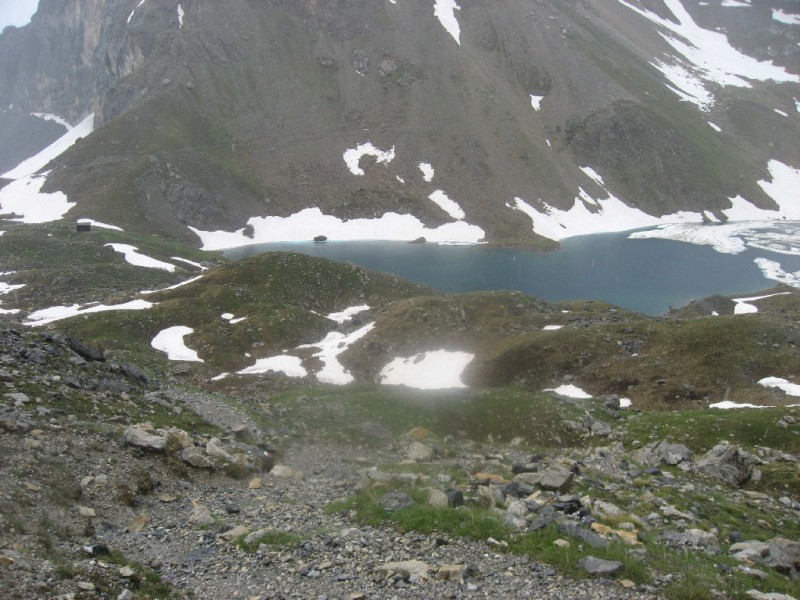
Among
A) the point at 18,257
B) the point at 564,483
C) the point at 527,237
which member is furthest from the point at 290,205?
the point at 564,483

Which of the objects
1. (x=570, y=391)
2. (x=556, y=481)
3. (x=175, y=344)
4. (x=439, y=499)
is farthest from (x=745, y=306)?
(x=439, y=499)

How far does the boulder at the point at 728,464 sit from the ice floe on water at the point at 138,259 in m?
87.3

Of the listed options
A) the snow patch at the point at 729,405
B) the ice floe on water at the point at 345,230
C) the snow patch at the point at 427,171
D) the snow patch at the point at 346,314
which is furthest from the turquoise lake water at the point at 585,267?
the snow patch at the point at 729,405

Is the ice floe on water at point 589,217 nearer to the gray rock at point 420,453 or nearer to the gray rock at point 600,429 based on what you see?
the gray rock at point 600,429

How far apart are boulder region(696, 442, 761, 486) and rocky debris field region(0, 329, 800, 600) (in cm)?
9

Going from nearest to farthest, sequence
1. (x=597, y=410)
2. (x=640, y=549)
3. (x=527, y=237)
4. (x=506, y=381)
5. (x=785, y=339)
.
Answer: (x=640, y=549) < (x=597, y=410) < (x=785, y=339) < (x=506, y=381) < (x=527, y=237)

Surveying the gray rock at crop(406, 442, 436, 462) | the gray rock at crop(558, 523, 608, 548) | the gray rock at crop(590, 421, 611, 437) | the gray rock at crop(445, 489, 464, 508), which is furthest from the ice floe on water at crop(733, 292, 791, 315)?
the gray rock at crop(558, 523, 608, 548)

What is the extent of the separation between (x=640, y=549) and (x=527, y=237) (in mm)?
150413

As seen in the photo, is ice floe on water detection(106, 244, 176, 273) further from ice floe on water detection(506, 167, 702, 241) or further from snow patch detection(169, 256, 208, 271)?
ice floe on water detection(506, 167, 702, 241)

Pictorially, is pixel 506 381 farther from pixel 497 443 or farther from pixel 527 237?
pixel 527 237

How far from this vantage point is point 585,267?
130m

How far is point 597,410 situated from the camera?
1486 inches

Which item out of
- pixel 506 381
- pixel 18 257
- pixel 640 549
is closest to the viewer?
pixel 640 549

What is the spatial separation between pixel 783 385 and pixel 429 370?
91.5 feet
